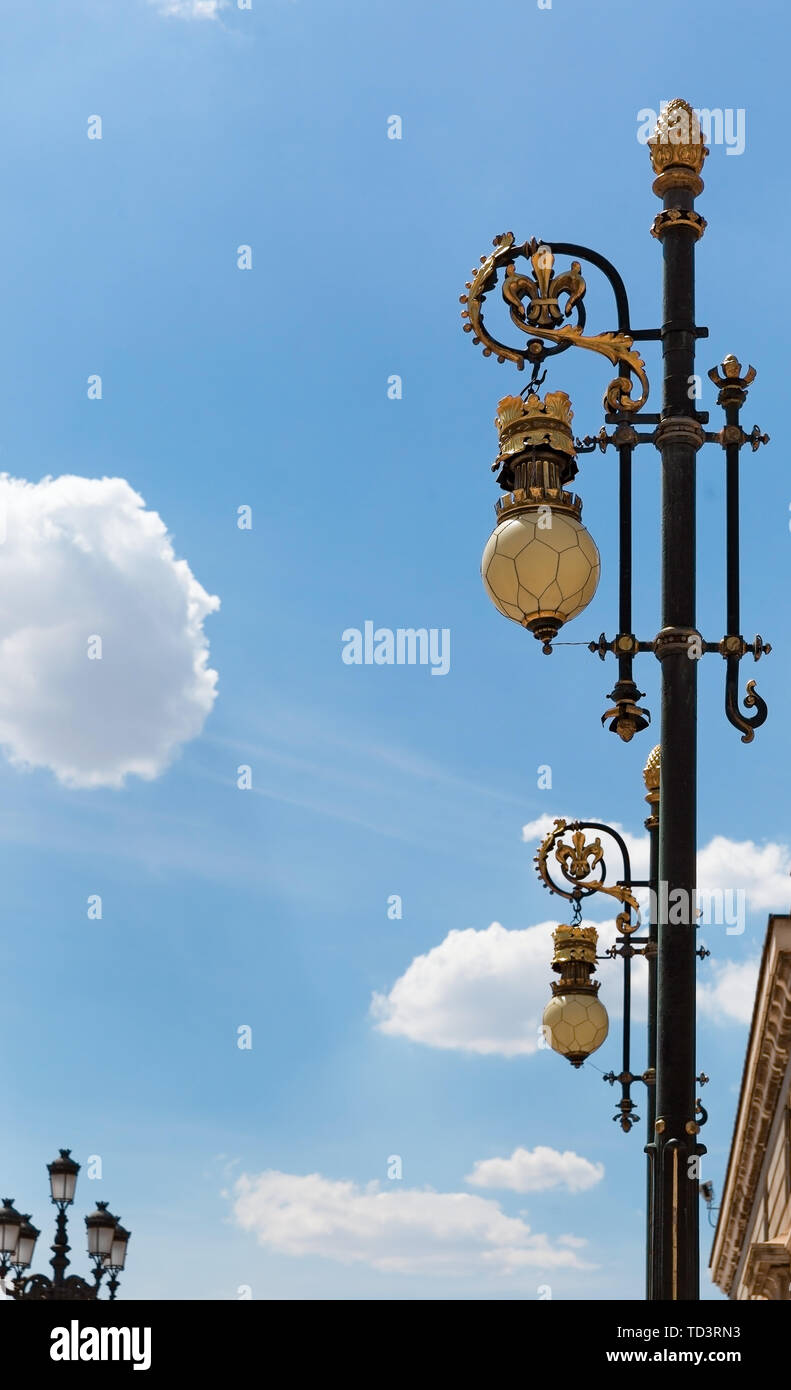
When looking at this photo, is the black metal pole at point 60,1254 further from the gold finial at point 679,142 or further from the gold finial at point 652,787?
the gold finial at point 679,142

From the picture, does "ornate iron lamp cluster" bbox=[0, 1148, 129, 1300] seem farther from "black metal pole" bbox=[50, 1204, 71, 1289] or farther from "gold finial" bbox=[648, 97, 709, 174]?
"gold finial" bbox=[648, 97, 709, 174]

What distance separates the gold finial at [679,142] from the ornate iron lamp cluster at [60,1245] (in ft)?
56.0

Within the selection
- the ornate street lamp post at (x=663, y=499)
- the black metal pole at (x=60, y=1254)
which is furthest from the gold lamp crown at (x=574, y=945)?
the black metal pole at (x=60, y=1254)

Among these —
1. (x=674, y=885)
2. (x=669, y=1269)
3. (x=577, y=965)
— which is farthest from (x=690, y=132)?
(x=577, y=965)

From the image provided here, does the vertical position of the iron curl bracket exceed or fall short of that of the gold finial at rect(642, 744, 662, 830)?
it falls short

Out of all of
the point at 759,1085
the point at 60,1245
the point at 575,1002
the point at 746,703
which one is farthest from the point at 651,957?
the point at 759,1085

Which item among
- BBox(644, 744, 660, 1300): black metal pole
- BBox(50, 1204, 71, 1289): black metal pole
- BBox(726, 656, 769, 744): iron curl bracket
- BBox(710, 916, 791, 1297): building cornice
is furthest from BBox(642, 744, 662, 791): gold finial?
BBox(710, 916, 791, 1297): building cornice

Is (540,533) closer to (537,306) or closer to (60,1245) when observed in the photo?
(537,306)

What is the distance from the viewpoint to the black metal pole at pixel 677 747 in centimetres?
644

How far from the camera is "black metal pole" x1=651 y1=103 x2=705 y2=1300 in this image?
644 centimetres

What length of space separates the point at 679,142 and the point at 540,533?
1.90m
